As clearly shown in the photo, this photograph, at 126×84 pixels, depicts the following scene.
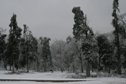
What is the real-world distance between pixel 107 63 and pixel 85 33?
15.7 m

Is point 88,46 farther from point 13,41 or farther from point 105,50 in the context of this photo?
point 13,41

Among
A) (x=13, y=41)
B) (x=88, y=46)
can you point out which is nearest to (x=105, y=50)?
(x=88, y=46)

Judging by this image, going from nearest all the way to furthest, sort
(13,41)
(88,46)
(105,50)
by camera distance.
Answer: (88,46)
(105,50)
(13,41)

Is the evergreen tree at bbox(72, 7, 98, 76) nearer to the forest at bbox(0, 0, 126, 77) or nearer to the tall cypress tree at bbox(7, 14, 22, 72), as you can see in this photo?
the forest at bbox(0, 0, 126, 77)

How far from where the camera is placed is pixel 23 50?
233 ft

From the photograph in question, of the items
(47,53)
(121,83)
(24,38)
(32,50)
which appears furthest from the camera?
(47,53)

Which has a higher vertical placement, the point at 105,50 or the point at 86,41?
the point at 86,41

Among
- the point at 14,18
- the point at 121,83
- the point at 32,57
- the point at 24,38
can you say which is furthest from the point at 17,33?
the point at 121,83

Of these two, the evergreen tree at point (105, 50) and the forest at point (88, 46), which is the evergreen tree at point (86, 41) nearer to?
the forest at point (88, 46)

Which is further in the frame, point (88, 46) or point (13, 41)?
point (13, 41)

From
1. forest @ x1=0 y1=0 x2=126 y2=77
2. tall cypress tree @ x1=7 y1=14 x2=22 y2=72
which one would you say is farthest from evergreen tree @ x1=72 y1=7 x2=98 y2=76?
tall cypress tree @ x1=7 y1=14 x2=22 y2=72

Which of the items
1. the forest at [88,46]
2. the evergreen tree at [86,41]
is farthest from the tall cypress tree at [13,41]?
the evergreen tree at [86,41]

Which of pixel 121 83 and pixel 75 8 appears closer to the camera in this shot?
pixel 121 83

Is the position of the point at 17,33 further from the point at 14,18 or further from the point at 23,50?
the point at 23,50
